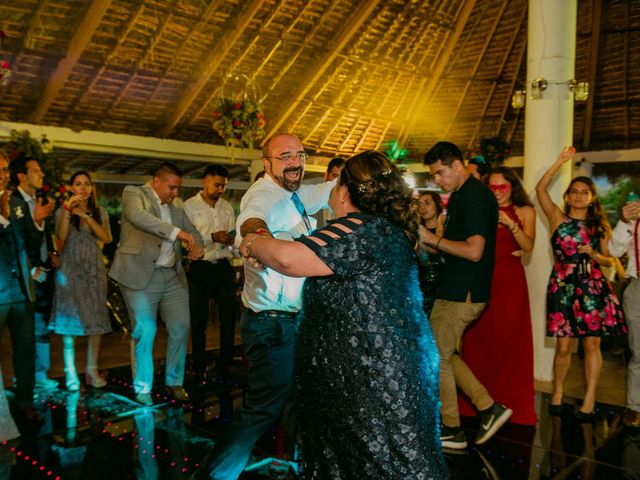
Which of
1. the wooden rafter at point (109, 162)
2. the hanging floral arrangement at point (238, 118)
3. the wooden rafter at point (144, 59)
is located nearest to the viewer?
the wooden rafter at point (144, 59)

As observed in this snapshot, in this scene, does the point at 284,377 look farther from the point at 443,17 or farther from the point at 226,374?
the point at 443,17

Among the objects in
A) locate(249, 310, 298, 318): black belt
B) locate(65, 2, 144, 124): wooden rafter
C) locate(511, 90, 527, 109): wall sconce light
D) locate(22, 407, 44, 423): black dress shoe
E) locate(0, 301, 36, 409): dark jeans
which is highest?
locate(65, 2, 144, 124): wooden rafter

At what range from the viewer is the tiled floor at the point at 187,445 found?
324cm

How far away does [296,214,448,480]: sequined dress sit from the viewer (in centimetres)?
190

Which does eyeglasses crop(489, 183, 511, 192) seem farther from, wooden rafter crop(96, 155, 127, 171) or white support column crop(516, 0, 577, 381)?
wooden rafter crop(96, 155, 127, 171)

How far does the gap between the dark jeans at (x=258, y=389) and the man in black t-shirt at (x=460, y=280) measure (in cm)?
117

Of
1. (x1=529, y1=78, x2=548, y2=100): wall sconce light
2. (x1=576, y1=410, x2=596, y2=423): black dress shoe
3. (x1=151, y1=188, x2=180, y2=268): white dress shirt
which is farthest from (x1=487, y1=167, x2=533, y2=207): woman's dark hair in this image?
(x1=151, y1=188, x2=180, y2=268): white dress shirt

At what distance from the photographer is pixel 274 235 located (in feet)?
9.34

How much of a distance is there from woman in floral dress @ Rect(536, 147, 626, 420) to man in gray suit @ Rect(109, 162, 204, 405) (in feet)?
8.85

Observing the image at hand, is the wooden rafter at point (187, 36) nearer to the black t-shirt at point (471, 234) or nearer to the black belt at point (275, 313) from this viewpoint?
the black t-shirt at point (471, 234)

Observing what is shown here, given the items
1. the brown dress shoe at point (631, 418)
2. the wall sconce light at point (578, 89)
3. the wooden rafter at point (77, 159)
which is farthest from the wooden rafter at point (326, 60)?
the brown dress shoe at point (631, 418)

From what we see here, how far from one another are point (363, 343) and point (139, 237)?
2.90m

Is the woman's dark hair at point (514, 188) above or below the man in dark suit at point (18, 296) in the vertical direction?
above

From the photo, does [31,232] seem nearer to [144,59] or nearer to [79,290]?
[79,290]
